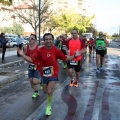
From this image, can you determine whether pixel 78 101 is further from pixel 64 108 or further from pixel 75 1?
pixel 75 1

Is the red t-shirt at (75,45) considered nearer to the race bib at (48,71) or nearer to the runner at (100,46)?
the race bib at (48,71)

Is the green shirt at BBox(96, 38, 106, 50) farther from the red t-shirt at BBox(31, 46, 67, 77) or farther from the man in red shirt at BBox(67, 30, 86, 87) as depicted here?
the red t-shirt at BBox(31, 46, 67, 77)

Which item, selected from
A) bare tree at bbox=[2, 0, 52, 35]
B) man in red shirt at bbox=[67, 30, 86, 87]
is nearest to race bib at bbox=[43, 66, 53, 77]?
man in red shirt at bbox=[67, 30, 86, 87]

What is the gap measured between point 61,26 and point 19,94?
4752 centimetres

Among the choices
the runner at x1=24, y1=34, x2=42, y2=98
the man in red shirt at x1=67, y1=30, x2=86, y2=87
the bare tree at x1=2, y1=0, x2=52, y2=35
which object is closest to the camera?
the runner at x1=24, y1=34, x2=42, y2=98

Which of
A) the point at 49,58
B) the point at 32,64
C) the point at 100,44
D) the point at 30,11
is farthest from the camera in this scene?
the point at 30,11

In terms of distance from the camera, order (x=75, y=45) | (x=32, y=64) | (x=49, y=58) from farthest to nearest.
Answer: (x=75, y=45) < (x=32, y=64) < (x=49, y=58)

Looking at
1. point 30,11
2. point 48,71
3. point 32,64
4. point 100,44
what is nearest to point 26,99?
point 32,64

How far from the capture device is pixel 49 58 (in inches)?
244

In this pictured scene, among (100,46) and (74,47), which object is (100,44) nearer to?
(100,46)

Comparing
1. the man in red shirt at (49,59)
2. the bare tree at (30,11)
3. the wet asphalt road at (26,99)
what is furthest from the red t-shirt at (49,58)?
the bare tree at (30,11)

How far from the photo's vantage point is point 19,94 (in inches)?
336

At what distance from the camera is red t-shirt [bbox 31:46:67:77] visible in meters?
6.19

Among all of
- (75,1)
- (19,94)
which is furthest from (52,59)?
(75,1)
